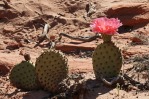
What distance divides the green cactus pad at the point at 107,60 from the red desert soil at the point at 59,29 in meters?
0.54

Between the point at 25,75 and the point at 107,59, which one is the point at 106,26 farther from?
the point at 25,75

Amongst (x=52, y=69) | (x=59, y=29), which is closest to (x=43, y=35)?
(x=59, y=29)

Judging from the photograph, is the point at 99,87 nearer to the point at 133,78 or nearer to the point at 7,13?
the point at 133,78

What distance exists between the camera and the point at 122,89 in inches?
159

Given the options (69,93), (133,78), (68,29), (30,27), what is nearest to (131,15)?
(68,29)

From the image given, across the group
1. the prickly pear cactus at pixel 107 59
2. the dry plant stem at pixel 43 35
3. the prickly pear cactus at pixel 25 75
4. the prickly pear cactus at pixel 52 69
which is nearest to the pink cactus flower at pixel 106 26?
the prickly pear cactus at pixel 107 59

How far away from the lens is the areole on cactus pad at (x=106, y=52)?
3.99 metres

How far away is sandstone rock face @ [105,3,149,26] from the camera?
6930 millimetres

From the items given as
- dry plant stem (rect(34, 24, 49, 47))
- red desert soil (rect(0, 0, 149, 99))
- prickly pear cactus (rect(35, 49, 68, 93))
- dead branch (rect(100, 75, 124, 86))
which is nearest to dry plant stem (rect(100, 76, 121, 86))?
dead branch (rect(100, 75, 124, 86))

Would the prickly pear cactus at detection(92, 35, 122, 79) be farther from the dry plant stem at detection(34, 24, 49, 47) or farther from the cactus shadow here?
the dry plant stem at detection(34, 24, 49, 47)

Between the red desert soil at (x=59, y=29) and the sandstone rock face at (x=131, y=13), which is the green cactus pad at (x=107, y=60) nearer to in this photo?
the red desert soil at (x=59, y=29)

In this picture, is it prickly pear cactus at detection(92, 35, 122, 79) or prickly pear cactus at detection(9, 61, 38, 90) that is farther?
prickly pear cactus at detection(9, 61, 38, 90)

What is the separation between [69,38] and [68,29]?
1.47 ft

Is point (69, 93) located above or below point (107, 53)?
below
